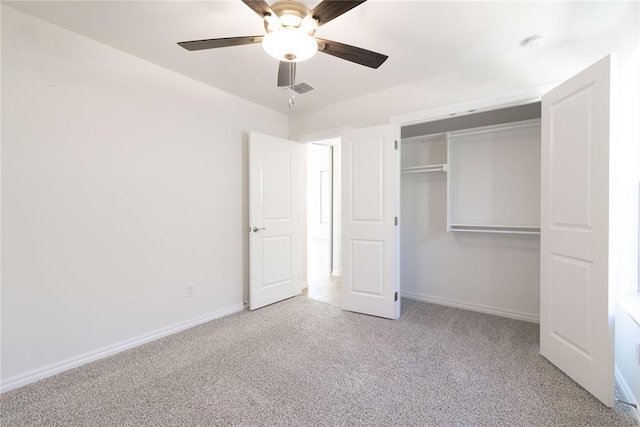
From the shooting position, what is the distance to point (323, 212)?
5324 millimetres

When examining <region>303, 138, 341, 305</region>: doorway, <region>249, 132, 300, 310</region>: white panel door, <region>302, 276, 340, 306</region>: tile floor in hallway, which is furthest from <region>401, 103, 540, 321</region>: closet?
<region>303, 138, 341, 305</region>: doorway

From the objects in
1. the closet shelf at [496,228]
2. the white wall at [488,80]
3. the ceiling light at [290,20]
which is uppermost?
the white wall at [488,80]

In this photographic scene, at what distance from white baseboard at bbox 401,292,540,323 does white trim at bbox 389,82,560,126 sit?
2.11 metres

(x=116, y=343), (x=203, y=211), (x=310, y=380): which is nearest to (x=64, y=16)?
(x=203, y=211)

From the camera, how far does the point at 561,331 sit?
203 cm

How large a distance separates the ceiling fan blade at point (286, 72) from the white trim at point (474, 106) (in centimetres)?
146

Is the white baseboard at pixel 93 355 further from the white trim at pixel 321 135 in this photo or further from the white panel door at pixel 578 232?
the white panel door at pixel 578 232

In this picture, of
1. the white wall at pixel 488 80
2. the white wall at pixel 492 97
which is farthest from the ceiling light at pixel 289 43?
the white wall at pixel 492 97

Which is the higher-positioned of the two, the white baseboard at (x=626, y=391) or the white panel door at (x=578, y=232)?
the white panel door at (x=578, y=232)

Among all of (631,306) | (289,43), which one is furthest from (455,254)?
(289,43)

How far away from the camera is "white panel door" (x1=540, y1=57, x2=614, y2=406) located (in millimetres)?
1681

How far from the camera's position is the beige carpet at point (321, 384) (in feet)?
5.27

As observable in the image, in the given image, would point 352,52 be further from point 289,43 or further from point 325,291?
point 325,291

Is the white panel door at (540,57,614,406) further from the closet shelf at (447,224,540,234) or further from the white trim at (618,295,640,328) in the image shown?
the closet shelf at (447,224,540,234)
